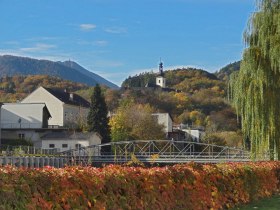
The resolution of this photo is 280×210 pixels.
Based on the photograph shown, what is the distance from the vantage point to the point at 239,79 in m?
24.8

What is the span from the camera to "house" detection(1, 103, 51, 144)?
86062 mm

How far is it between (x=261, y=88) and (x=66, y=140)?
60479 mm

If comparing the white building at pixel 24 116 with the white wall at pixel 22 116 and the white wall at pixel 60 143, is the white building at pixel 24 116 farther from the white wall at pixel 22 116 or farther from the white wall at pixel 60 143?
the white wall at pixel 60 143

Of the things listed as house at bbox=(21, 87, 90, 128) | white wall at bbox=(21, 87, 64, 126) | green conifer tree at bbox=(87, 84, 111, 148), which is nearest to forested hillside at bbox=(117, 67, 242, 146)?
house at bbox=(21, 87, 90, 128)

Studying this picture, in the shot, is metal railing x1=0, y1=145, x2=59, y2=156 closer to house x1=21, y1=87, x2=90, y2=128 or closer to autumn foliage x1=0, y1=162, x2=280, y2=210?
house x1=21, y1=87, x2=90, y2=128

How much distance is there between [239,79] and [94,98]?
58.4 meters

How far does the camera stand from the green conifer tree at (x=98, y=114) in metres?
82.1

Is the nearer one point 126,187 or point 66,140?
point 126,187

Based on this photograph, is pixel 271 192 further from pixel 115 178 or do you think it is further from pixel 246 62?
pixel 115 178

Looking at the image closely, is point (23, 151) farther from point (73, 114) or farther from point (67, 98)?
point (67, 98)

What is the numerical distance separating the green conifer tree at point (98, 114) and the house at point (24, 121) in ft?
26.3

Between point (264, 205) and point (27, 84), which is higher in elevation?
point (27, 84)

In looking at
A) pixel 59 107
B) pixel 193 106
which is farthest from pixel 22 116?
pixel 193 106

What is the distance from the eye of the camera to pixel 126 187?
10703 millimetres
